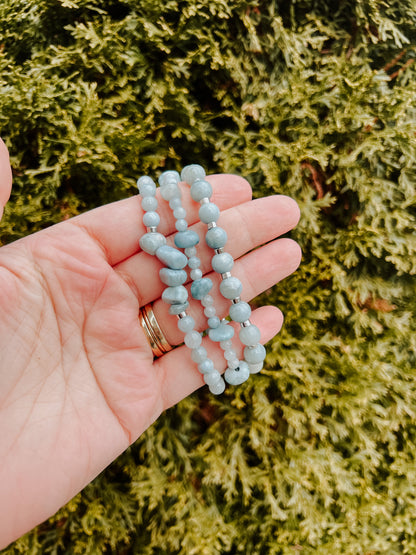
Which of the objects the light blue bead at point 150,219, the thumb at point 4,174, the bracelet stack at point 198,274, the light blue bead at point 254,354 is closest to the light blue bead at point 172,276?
the bracelet stack at point 198,274

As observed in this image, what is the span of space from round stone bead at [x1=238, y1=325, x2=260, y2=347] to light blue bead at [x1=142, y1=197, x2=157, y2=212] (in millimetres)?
712

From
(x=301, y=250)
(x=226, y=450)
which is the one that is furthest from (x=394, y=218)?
(x=226, y=450)

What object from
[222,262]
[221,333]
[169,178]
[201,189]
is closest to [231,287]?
[222,262]

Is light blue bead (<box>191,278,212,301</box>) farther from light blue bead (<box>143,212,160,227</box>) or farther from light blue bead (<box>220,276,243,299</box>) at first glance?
light blue bead (<box>143,212,160,227</box>)

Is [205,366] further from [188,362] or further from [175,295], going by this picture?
[175,295]

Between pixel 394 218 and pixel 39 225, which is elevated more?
pixel 39 225

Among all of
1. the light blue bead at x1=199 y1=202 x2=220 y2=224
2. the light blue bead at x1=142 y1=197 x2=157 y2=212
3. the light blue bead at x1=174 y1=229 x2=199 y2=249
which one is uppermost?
the light blue bead at x1=142 y1=197 x2=157 y2=212

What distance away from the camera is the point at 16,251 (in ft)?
6.59

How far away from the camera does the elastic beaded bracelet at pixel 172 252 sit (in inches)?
83.0

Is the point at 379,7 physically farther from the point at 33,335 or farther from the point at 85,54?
the point at 33,335

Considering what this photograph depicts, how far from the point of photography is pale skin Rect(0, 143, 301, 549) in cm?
186

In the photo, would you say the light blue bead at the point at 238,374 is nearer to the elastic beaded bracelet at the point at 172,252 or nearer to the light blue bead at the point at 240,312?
the elastic beaded bracelet at the point at 172,252

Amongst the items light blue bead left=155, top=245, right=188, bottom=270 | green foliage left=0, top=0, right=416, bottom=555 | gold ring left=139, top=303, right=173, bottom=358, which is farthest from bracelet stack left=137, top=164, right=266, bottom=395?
green foliage left=0, top=0, right=416, bottom=555

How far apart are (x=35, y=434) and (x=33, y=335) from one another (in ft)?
1.29
